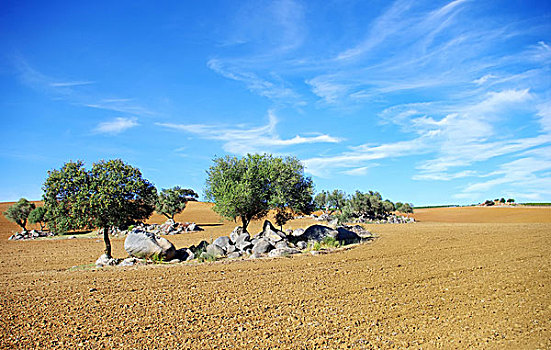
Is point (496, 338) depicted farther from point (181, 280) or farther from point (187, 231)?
point (187, 231)

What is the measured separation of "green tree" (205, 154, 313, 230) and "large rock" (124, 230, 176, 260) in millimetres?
6806

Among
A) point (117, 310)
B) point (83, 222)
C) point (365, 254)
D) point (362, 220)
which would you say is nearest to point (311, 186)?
point (365, 254)

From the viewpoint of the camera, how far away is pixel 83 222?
22.9 metres

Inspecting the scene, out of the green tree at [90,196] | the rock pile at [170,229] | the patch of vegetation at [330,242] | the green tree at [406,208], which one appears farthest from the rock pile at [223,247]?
the green tree at [406,208]

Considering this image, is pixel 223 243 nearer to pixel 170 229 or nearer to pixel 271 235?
pixel 271 235

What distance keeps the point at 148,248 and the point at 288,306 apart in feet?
45.4

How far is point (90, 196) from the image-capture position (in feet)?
75.2

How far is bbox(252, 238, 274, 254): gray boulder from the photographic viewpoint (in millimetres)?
24500

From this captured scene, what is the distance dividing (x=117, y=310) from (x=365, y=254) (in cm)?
1560

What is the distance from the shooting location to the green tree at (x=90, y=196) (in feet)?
74.5

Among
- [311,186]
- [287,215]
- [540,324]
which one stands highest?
[311,186]

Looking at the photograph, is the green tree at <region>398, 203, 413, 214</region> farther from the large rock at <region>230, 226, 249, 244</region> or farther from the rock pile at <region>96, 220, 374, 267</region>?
the large rock at <region>230, 226, 249, 244</region>

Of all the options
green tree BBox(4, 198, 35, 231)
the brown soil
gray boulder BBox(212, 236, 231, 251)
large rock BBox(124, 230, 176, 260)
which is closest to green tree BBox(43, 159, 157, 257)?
large rock BBox(124, 230, 176, 260)

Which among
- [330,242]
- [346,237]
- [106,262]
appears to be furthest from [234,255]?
[346,237]
